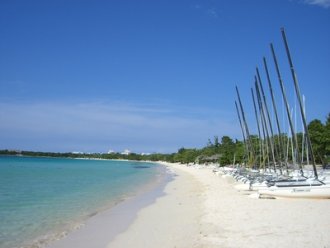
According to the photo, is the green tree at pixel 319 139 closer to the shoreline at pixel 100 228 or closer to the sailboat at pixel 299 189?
the sailboat at pixel 299 189

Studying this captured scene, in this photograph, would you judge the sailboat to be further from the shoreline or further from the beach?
the shoreline

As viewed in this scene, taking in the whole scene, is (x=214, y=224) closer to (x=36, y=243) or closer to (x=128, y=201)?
(x=36, y=243)

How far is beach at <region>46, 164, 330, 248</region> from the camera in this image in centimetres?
1172

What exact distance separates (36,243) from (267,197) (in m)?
14.6

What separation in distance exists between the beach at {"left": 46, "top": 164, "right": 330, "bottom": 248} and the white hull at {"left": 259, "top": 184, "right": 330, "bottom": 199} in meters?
2.25

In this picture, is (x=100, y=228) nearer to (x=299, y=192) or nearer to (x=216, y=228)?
(x=216, y=228)

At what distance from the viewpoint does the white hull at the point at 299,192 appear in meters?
22.1

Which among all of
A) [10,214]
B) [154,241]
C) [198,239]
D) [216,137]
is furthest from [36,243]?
[216,137]

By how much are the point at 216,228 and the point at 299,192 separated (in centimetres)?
1061

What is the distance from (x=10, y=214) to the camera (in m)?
19.9

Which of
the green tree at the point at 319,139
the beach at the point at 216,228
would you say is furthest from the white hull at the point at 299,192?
the green tree at the point at 319,139

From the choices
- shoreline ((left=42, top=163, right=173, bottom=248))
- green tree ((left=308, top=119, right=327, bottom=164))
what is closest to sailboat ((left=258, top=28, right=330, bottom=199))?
shoreline ((left=42, top=163, right=173, bottom=248))

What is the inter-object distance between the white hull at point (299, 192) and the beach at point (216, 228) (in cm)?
225

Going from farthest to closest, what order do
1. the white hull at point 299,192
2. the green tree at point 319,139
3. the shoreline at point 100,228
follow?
the green tree at point 319,139 < the white hull at point 299,192 < the shoreline at point 100,228
